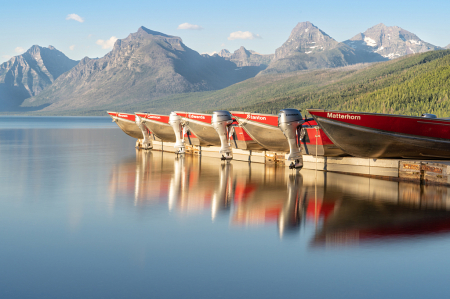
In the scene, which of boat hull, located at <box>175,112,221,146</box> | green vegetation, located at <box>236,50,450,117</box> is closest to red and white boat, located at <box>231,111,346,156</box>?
boat hull, located at <box>175,112,221,146</box>

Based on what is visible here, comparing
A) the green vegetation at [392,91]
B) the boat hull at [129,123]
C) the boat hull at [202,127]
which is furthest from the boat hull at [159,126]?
the green vegetation at [392,91]

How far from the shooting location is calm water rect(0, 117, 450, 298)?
5711 millimetres

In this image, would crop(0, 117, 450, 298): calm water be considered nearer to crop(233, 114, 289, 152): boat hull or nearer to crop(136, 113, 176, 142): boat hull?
crop(233, 114, 289, 152): boat hull

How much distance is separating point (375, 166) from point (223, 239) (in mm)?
9329

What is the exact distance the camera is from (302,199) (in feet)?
37.9

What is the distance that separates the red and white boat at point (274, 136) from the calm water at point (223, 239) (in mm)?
2529

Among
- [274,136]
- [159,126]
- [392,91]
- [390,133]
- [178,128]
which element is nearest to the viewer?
[390,133]

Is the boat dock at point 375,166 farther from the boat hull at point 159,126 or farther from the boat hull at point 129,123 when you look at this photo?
the boat hull at point 129,123

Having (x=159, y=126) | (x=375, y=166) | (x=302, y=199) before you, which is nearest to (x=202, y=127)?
(x=159, y=126)

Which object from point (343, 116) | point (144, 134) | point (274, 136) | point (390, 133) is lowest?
point (144, 134)

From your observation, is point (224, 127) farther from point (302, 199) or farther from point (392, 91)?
point (392, 91)

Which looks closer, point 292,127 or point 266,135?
point 292,127

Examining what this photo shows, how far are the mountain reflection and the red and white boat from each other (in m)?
1.08

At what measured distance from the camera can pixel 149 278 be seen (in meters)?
5.90
